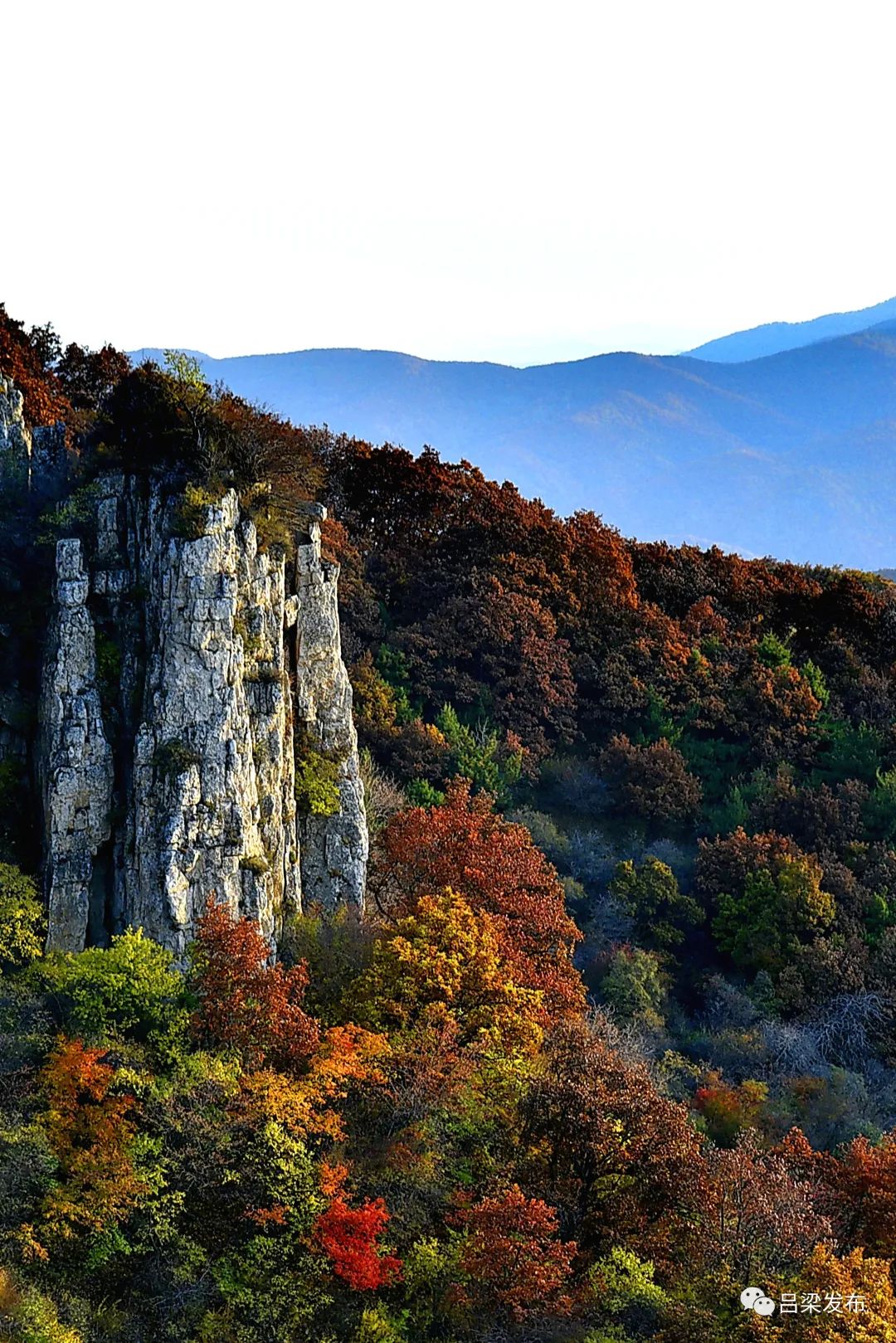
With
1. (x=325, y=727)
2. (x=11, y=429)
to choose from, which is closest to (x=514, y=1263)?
(x=325, y=727)

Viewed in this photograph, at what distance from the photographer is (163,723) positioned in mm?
22828

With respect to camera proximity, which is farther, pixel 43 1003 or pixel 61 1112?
pixel 43 1003

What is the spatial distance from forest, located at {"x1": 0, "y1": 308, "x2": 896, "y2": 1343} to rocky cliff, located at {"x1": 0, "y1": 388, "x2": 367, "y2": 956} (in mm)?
911

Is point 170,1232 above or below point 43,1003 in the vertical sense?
below

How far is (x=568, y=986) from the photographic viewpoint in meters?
24.5

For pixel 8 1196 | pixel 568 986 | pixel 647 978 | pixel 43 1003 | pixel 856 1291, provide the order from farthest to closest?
1. pixel 647 978
2. pixel 568 986
3. pixel 43 1003
4. pixel 8 1196
5. pixel 856 1291

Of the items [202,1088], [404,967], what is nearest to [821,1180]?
[404,967]

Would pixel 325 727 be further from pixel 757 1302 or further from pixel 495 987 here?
pixel 757 1302

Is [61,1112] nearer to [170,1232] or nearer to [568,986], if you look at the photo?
[170,1232]

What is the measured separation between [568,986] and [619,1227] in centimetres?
745

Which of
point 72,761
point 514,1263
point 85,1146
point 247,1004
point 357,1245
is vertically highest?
point 72,761

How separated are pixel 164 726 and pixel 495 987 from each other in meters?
8.60

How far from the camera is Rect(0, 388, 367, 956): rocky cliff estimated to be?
22562 mm

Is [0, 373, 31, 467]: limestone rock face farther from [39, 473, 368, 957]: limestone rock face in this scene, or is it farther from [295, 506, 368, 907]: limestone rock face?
[295, 506, 368, 907]: limestone rock face
